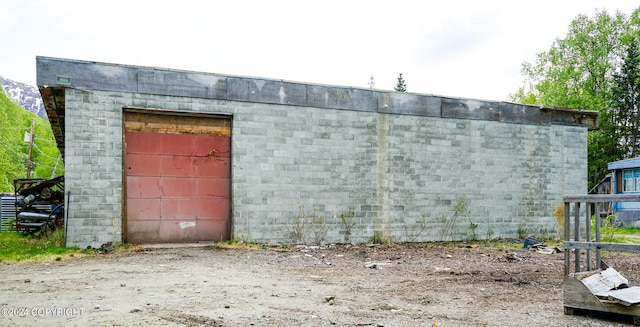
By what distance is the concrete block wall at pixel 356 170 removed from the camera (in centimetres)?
1082

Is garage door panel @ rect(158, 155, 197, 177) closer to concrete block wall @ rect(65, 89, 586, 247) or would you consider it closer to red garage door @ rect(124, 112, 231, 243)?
red garage door @ rect(124, 112, 231, 243)

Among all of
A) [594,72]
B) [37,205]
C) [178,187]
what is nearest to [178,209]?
[178,187]

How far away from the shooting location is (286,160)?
12.4 m

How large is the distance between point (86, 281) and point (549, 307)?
6311 millimetres

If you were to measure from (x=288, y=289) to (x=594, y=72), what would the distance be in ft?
124

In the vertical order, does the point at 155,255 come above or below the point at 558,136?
below

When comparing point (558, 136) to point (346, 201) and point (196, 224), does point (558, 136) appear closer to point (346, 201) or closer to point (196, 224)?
point (346, 201)

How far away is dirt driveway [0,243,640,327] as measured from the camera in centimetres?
496

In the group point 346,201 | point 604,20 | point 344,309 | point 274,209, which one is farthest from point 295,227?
point 604,20

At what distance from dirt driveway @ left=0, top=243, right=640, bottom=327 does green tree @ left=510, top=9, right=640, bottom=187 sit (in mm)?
28455

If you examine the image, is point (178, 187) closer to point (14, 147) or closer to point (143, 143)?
point (143, 143)

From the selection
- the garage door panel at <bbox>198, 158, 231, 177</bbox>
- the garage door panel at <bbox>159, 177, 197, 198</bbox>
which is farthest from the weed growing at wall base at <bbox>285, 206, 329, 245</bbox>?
the garage door panel at <bbox>159, 177, 197, 198</bbox>

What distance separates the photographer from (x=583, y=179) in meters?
15.5

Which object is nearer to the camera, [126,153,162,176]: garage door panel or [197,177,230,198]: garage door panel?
[126,153,162,176]: garage door panel
